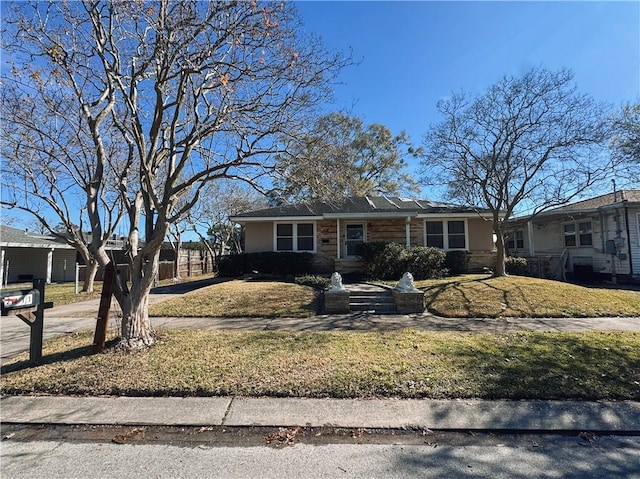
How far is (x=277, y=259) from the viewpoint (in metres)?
15.6

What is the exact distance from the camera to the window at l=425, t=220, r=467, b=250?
16.4 meters

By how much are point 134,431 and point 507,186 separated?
46.9 feet

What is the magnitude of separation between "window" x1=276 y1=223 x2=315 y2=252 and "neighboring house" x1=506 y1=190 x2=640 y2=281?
9.60 meters

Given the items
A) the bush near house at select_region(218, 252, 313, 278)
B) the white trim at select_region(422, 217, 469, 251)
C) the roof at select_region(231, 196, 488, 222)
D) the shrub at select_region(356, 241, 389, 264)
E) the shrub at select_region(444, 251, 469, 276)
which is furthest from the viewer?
the white trim at select_region(422, 217, 469, 251)

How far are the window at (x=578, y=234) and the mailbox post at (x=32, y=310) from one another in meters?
21.0

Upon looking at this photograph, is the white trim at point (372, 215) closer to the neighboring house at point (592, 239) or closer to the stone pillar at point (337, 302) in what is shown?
the neighboring house at point (592, 239)

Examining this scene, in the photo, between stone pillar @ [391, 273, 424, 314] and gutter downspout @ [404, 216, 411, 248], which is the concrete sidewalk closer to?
stone pillar @ [391, 273, 424, 314]

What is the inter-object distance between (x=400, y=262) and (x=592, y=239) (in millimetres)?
10491

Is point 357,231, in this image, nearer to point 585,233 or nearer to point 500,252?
point 500,252

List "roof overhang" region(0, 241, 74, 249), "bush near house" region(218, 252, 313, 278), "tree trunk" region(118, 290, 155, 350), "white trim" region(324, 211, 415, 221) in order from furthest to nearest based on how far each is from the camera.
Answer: "roof overhang" region(0, 241, 74, 249) < "bush near house" region(218, 252, 313, 278) < "white trim" region(324, 211, 415, 221) < "tree trunk" region(118, 290, 155, 350)

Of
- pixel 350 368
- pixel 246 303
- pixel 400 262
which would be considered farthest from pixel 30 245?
pixel 350 368

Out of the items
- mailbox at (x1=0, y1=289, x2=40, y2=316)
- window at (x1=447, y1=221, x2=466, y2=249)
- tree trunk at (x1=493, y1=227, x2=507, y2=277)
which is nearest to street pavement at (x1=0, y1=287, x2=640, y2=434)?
mailbox at (x1=0, y1=289, x2=40, y2=316)

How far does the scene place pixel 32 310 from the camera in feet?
16.3

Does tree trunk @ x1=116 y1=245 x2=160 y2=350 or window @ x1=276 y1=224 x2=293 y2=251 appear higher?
window @ x1=276 y1=224 x2=293 y2=251
